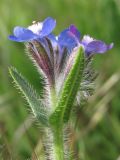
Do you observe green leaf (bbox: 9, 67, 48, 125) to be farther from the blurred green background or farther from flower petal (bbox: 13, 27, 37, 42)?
the blurred green background

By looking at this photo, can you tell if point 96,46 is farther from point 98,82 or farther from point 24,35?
point 98,82

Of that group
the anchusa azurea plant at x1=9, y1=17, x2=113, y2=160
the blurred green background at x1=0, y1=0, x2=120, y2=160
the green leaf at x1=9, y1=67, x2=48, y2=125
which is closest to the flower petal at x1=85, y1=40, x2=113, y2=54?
the anchusa azurea plant at x1=9, y1=17, x2=113, y2=160

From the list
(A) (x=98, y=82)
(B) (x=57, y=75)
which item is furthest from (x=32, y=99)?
(A) (x=98, y=82)

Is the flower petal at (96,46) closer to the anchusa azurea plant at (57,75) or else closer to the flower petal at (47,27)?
the anchusa azurea plant at (57,75)

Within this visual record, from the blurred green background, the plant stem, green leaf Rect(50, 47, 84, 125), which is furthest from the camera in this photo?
the blurred green background

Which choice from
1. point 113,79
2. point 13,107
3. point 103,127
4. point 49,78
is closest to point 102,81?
point 113,79

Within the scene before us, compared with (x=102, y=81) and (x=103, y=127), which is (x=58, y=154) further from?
(x=102, y=81)
